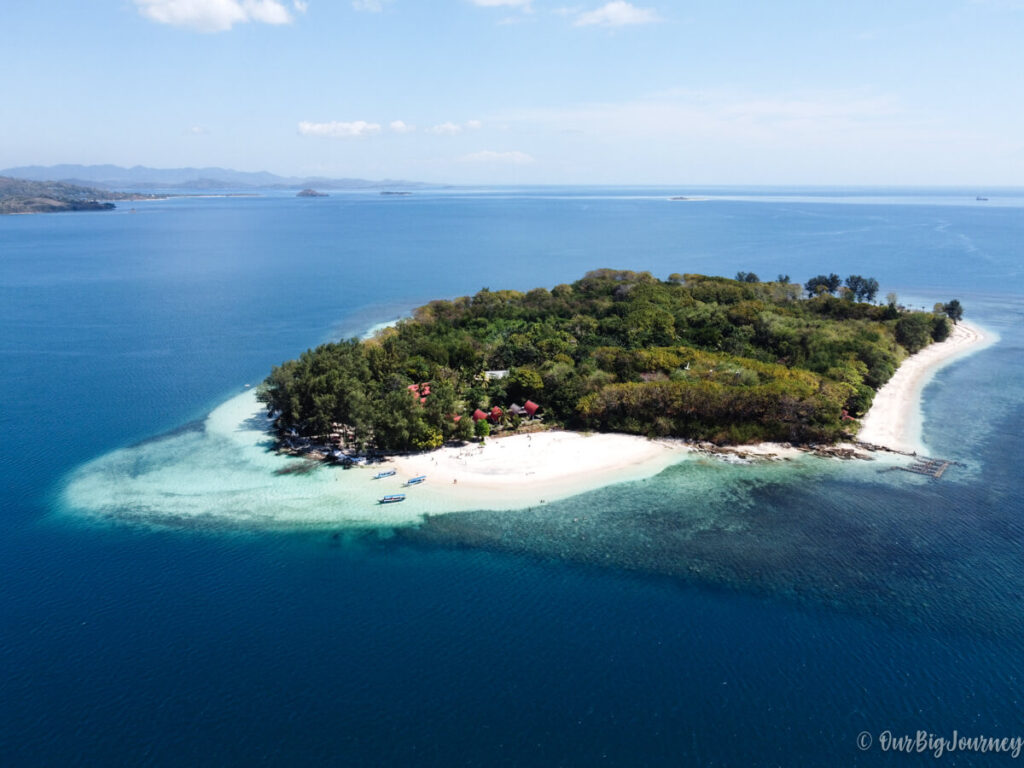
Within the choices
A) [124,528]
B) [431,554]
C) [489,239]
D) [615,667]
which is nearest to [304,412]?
[124,528]

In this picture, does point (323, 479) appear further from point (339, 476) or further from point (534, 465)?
point (534, 465)

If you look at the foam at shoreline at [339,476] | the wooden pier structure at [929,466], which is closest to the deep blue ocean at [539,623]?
the wooden pier structure at [929,466]

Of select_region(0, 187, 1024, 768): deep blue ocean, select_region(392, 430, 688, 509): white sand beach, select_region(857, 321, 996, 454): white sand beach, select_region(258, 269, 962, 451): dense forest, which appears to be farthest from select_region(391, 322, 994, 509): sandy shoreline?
select_region(0, 187, 1024, 768): deep blue ocean

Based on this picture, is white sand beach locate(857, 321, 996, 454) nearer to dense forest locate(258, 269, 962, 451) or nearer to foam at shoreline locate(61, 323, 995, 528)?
foam at shoreline locate(61, 323, 995, 528)

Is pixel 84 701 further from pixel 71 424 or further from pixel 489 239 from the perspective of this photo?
pixel 489 239

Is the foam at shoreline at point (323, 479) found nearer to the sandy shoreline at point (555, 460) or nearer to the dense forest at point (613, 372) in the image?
the sandy shoreline at point (555, 460)

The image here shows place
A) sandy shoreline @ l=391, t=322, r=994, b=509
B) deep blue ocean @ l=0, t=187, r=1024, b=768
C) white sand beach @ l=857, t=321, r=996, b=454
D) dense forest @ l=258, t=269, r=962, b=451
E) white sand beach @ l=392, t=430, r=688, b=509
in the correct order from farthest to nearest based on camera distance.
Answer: white sand beach @ l=857, t=321, r=996, b=454 → dense forest @ l=258, t=269, r=962, b=451 → sandy shoreline @ l=391, t=322, r=994, b=509 → white sand beach @ l=392, t=430, r=688, b=509 → deep blue ocean @ l=0, t=187, r=1024, b=768
